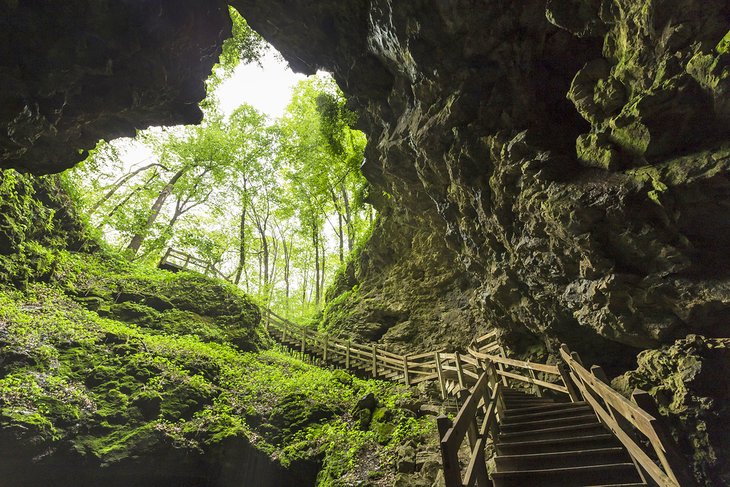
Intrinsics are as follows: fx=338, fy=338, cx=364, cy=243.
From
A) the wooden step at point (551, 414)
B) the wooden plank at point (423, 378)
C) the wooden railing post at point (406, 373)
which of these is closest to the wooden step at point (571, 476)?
the wooden step at point (551, 414)

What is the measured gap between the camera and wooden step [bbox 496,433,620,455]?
443 centimetres

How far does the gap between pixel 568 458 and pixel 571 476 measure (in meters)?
0.32

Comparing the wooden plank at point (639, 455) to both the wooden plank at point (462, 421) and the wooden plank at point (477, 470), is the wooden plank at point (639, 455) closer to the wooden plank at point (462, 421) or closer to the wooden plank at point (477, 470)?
the wooden plank at point (477, 470)

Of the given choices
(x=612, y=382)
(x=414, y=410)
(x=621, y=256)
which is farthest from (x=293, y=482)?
(x=621, y=256)

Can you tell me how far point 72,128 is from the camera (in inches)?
294

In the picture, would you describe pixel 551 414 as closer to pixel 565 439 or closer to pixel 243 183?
pixel 565 439

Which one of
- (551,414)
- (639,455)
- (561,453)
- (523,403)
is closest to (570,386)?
(523,403)

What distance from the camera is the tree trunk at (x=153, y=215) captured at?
17.0 m

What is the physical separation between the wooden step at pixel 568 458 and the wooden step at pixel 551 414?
4.80ft

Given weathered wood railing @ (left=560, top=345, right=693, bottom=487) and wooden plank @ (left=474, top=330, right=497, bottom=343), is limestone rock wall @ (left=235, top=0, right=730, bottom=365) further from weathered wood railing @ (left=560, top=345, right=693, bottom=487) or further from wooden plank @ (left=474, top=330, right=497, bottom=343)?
weathered wood railing @ (left=560, top=345, right=693, bottom=487)

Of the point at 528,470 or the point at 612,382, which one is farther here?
the point at 612,382

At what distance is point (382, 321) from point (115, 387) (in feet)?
31.3

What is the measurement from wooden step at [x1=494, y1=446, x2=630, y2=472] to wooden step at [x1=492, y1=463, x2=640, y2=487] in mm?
235

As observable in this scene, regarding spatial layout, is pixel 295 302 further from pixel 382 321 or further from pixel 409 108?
pixel 409 108
